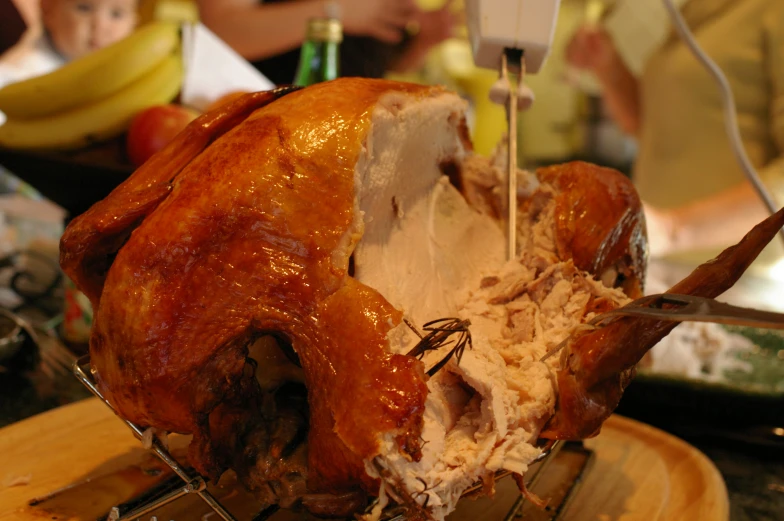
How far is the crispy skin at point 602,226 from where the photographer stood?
970 mm

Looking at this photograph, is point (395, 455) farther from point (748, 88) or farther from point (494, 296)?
point (748, 88)

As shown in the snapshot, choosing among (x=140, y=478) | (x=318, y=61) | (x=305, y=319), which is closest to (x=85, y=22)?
(x=318, y=61)

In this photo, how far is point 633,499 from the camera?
1.08 m

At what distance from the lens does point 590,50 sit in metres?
3.80

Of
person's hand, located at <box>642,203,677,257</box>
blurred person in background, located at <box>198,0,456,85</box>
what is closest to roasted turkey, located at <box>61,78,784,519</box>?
person's hand, located at <box>642,203,677,257</box>

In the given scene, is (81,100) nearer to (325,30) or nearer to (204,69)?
(204,69)

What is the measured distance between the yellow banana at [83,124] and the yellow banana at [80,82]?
2cm

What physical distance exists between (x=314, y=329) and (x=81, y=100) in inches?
51.4

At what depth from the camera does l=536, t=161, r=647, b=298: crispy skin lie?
3.18 ft

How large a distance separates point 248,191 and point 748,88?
8.69 ft

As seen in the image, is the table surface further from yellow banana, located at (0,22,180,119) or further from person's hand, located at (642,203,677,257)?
person's hand, located at (642,203,677,257)

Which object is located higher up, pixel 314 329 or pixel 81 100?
pixel 81 100

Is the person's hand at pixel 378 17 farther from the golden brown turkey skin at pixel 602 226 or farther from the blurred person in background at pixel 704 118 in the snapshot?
the golden brown turkey skin at pixel 602 226

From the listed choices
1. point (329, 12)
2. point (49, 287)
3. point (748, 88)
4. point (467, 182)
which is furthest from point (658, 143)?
point (49, 287)
